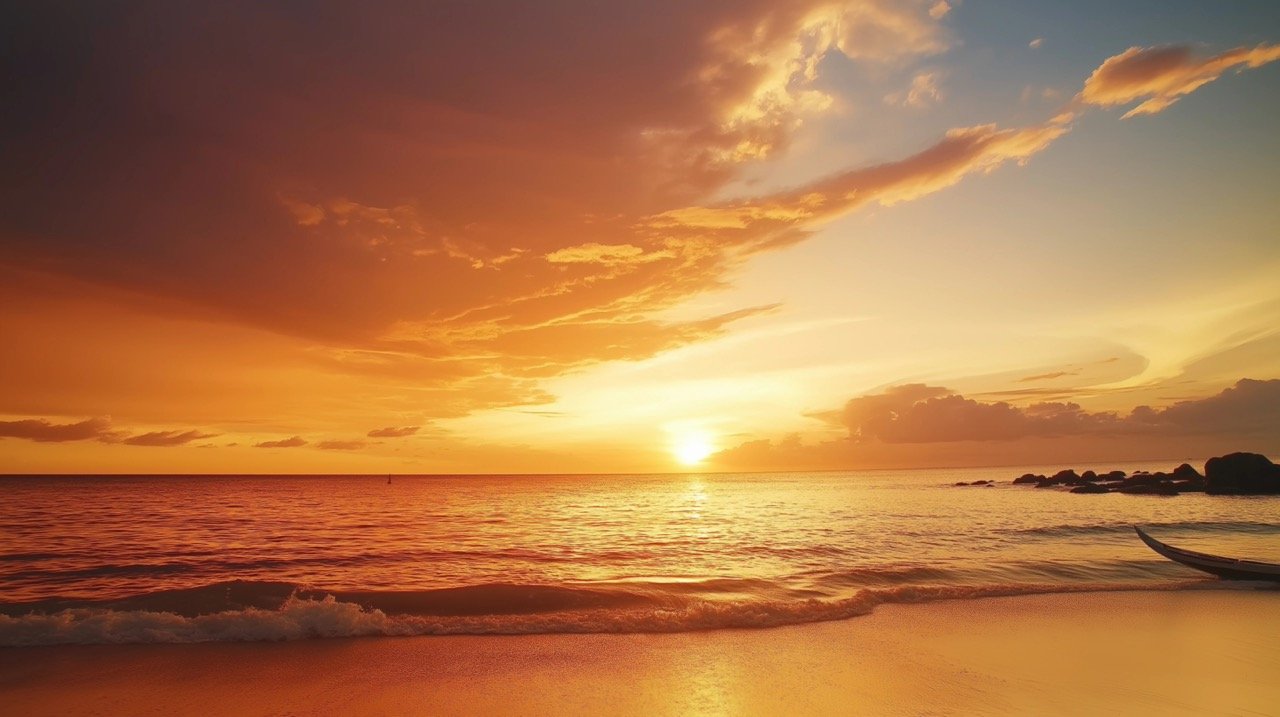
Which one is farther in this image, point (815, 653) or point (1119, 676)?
point (815, 653)

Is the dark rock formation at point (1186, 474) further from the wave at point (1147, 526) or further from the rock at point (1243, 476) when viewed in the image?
the wave at point (1147, 526)

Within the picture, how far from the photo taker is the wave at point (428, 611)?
46.7 feet

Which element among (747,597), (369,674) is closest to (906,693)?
(747,597)

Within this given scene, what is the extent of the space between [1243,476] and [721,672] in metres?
82.1

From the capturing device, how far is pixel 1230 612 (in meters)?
16.5

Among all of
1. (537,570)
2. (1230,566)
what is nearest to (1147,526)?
(1230,566)

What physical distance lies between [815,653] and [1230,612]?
13.2 metres

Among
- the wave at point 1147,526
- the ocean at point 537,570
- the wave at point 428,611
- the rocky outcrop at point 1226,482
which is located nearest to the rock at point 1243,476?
the rocky outcrop at point 1226,482

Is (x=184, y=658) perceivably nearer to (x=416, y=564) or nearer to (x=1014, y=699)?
(x=416, y=564)

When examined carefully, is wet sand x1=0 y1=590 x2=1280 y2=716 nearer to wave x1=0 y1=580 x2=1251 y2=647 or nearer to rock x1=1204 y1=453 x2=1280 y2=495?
wave x1=0 y1=580 x2=1251 y2=647

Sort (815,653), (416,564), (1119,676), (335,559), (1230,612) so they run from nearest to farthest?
(1119,676) → (815,653) → (1230,612) → (416,564) → (335,559)

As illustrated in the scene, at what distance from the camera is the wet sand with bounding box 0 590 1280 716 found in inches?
394

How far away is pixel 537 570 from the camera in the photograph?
2294 centimetres

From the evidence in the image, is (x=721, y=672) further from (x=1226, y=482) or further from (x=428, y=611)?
(x=1226, y=482)
